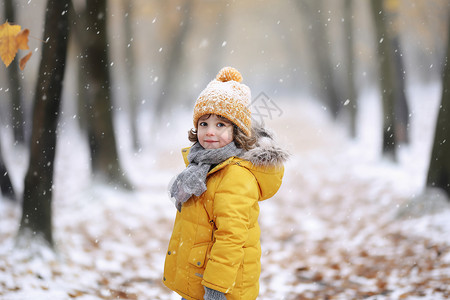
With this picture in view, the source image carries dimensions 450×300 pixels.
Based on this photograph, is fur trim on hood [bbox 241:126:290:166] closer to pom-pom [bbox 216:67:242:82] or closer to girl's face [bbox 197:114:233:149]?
girl's face [bbox 197:114:233:149]

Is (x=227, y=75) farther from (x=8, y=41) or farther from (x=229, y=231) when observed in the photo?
(x=8, y=41)

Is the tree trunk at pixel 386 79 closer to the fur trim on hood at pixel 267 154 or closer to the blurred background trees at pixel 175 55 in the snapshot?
the blurred background trees at pixel 175 55

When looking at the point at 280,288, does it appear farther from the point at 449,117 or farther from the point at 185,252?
the point at 449,117

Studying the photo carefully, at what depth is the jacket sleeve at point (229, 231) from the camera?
2.45 m

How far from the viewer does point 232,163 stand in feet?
8.53

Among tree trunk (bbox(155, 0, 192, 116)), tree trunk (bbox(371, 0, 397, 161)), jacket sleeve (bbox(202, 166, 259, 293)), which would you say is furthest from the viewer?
tree trunk (bbox(155, 0, 192, 116))

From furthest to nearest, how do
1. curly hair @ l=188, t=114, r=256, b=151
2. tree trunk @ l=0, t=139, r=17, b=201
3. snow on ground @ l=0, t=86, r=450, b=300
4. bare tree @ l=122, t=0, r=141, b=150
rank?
bare tree @ l=122, t=0, r=141, b=150 → tree trunk @ l=0, t=139, r=17, b=201 → snow on ground @ l=0, t=86, r=450, b=300 → curly hair @ l=188, t=114, r=256, b=151

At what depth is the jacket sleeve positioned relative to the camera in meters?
2.45

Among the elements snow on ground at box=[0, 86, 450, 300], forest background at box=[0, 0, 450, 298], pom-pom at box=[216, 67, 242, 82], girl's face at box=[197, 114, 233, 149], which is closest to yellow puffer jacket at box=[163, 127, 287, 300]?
girl's face at box=[197, 114, 233, 149]

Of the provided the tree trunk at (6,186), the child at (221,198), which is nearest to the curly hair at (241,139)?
the child at (221,198)

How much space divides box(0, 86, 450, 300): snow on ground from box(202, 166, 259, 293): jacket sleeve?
1.52ft

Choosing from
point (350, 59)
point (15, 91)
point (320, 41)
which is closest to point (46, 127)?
point (15, 91)

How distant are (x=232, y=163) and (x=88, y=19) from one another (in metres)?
6.70

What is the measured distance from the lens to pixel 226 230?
2.45m
